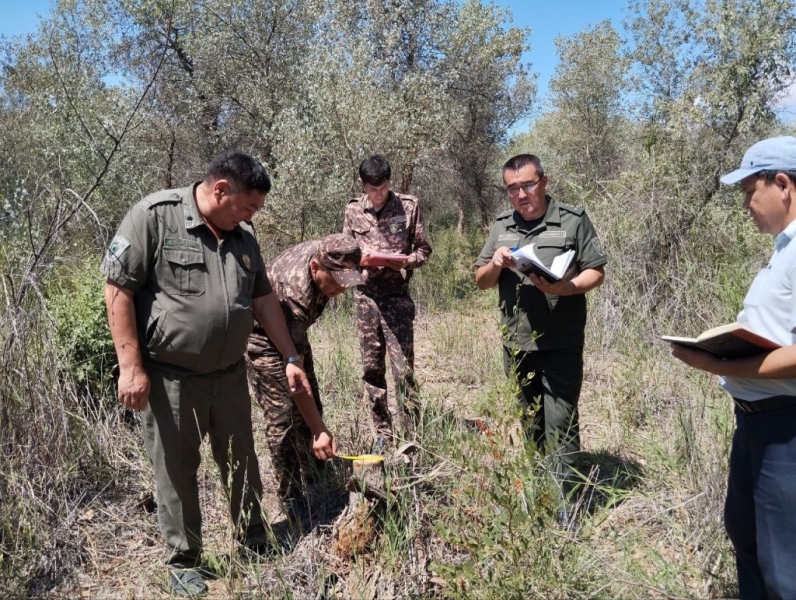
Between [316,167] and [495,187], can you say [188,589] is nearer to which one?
[316,167]

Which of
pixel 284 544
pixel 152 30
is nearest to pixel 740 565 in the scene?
pixel 284 544

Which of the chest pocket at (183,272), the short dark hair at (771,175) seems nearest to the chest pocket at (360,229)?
the chest pocket at (183,272)

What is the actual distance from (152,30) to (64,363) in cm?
1132

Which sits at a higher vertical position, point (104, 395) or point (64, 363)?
point (64, 363)

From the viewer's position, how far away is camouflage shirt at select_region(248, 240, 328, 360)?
3213mm

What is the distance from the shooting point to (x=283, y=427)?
329 centimetres

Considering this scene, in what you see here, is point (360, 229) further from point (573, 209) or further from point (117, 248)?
point (117, 248)

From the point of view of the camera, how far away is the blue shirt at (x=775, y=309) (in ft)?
5.84

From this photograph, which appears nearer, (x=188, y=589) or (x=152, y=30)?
(x=188, y=589)

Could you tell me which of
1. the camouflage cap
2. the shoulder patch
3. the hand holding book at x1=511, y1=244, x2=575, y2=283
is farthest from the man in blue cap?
the shoulder patch

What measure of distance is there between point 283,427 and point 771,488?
226 cm

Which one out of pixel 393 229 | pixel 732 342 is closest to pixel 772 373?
pixel 732 342

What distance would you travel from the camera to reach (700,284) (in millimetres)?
5910

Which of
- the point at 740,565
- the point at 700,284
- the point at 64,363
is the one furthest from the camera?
the point at 700,284
